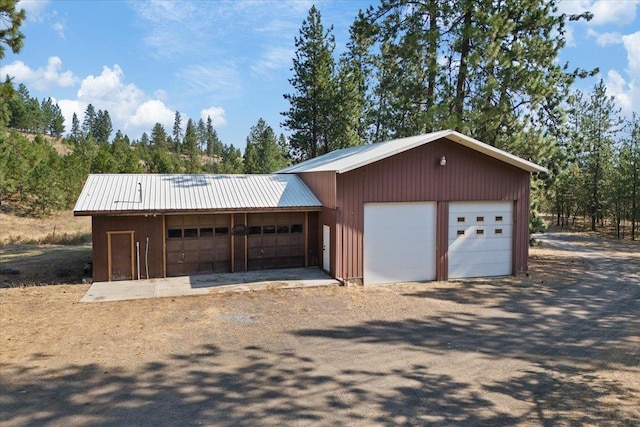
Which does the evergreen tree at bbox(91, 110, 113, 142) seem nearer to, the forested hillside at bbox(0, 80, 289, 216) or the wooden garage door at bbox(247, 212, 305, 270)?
the forested hillside at bbox(0, 80, 289, 216)

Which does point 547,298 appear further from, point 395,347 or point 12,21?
point 12,21

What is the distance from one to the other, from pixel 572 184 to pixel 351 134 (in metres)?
17.0

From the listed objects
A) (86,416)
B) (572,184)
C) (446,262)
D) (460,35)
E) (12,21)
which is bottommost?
(86,416)

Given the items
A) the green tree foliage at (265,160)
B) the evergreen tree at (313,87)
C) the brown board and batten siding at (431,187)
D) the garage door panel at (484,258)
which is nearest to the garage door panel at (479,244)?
the garage door panel at (484,258)

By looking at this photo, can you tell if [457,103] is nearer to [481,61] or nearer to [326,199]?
[481,61]

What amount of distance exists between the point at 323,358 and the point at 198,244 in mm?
7247

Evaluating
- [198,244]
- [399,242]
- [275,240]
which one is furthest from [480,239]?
[198,244]

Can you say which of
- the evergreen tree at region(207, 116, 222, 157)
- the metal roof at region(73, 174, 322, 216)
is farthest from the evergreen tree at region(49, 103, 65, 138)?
the metal roof at region(73, 174, 322, 216)

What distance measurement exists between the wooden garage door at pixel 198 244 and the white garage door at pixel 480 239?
22.2 feet

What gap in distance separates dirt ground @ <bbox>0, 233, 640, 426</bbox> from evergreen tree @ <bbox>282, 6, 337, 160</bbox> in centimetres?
1895

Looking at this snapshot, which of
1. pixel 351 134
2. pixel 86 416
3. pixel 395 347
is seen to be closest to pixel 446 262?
pixel 395 347

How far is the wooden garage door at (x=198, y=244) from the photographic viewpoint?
42.6 ft

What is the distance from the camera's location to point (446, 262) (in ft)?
43.7

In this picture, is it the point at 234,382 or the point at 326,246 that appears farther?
A: the point at 326,246
